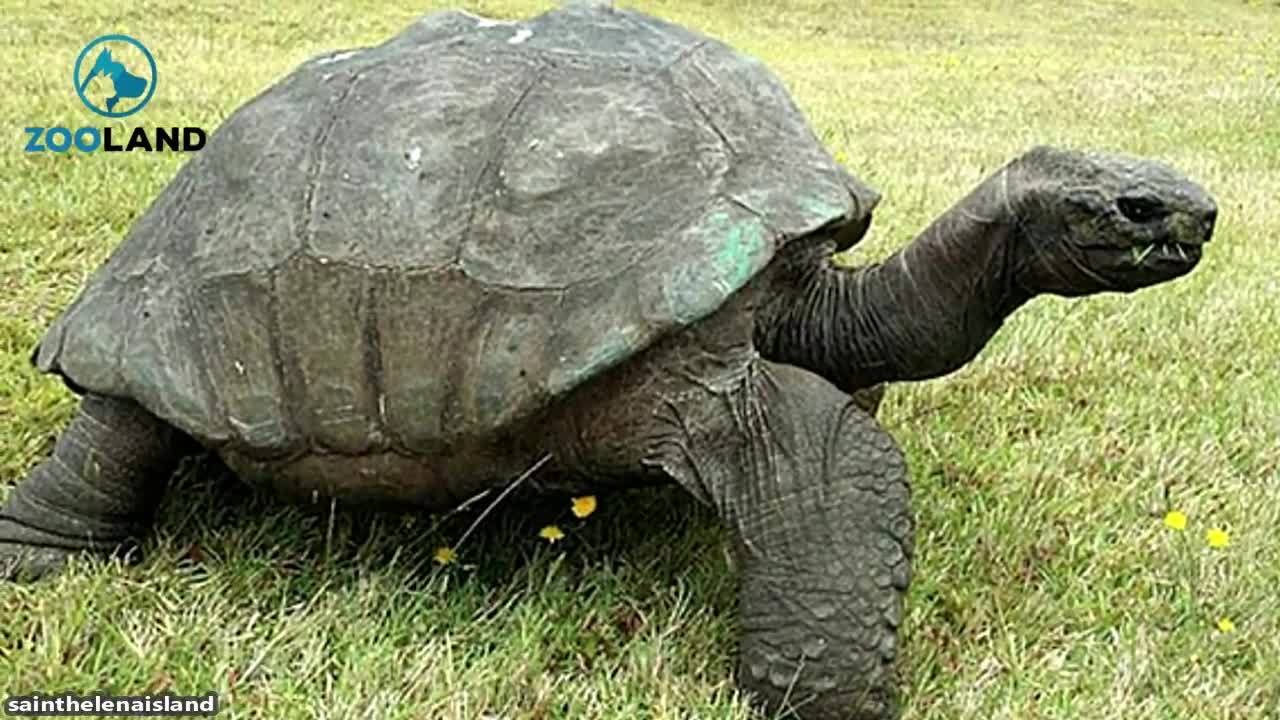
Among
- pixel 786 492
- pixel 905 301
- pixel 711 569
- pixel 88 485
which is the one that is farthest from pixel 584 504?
pixel 88 485

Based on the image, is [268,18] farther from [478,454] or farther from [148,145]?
[478,454]

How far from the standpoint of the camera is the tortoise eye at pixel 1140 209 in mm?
2383

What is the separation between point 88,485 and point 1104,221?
1.82m

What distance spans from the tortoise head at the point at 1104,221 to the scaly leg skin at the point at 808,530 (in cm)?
41

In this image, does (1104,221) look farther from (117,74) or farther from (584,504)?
(117,74)

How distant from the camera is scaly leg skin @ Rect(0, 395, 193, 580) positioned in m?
2.74

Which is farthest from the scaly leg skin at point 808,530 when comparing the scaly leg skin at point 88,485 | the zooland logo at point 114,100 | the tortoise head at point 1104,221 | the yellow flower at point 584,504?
the zooland logo at point 114,100

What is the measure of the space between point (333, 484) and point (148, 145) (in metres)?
3.96

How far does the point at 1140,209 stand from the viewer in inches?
94.4

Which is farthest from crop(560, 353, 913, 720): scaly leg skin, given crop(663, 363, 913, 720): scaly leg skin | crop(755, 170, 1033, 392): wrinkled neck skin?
crop(755, 170, 1033, 392): wrinkled neck skin

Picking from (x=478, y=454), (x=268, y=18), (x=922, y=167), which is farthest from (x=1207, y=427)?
(x=268, y=18)

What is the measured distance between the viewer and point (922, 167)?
284 inches

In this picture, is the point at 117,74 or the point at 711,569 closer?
the point at 711,569

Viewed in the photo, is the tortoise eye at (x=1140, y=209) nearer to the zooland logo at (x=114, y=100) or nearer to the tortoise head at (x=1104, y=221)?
the tortoise head at (x=1104, y=221)
